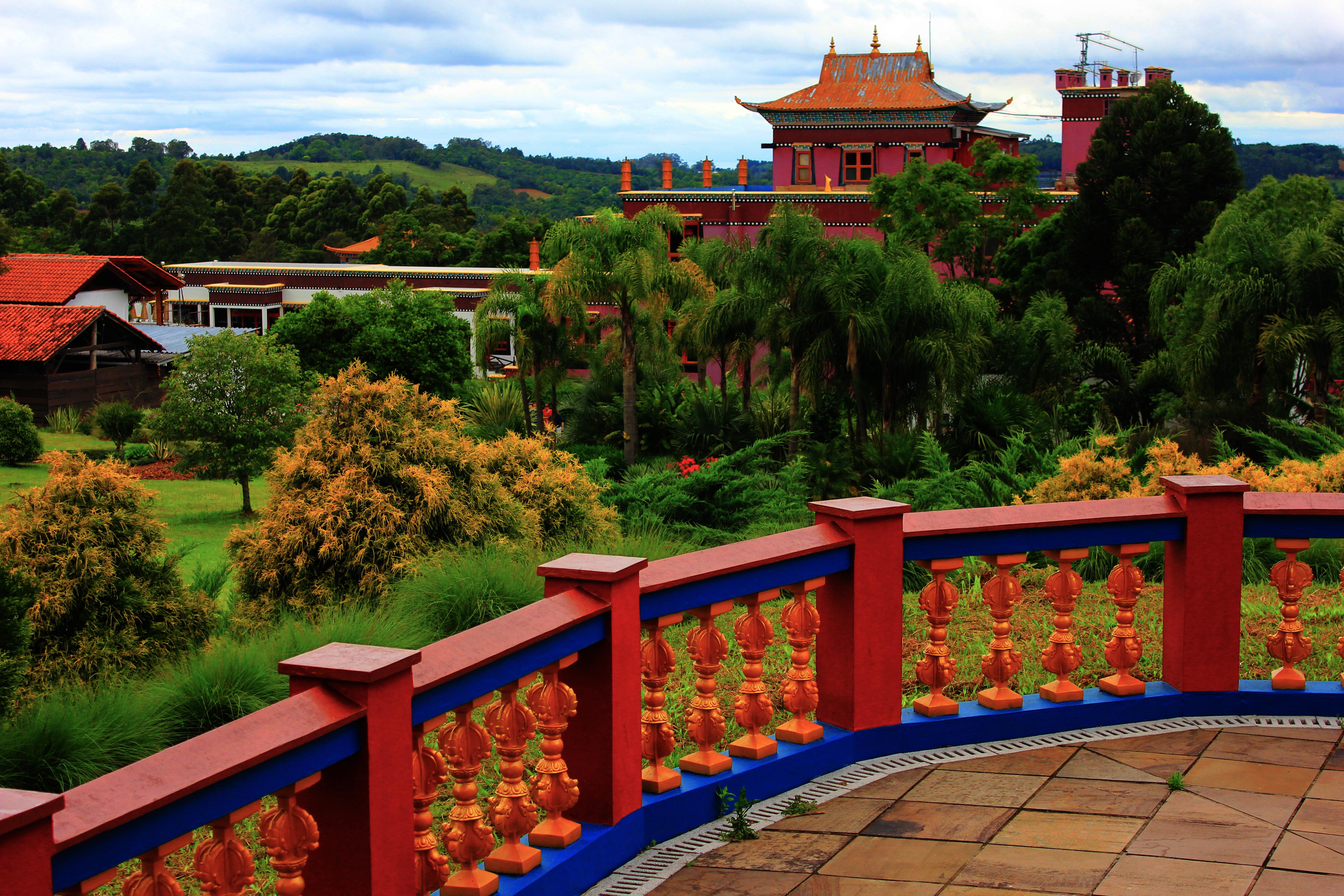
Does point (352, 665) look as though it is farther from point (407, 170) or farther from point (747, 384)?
point (407, 170)

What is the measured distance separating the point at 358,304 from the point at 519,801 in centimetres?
3575

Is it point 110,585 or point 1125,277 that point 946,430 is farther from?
point 110,585

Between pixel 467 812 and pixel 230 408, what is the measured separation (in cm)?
2413

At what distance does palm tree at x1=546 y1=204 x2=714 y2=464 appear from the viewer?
2722 centimetres

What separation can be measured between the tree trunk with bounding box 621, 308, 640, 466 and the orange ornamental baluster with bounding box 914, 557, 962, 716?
2313cm

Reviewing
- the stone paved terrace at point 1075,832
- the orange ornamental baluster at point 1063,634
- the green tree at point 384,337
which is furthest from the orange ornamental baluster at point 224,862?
the green tree at point 384,337

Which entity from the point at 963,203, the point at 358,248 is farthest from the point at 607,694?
the point at 358,248

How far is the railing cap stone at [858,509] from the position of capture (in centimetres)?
351

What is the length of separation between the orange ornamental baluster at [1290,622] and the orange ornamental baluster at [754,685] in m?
1.83

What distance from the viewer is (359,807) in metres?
2.24

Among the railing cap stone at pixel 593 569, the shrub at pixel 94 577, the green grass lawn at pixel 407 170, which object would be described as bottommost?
the shrub at pixel 94 577

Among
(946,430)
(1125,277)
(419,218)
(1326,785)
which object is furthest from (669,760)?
(419,218)

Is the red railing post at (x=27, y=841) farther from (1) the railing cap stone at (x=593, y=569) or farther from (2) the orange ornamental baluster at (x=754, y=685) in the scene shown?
(2) the orange ornamental baluster at (x=754, y=685)

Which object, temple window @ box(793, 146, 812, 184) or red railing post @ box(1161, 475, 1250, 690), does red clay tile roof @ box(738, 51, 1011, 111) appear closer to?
temple window @ box(793, 146, 812, 184)
